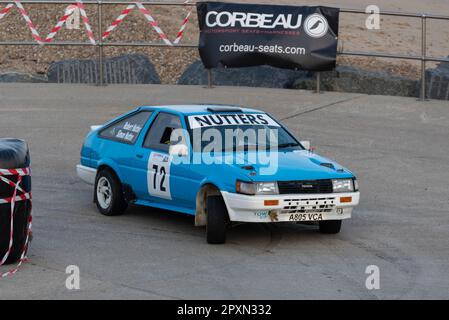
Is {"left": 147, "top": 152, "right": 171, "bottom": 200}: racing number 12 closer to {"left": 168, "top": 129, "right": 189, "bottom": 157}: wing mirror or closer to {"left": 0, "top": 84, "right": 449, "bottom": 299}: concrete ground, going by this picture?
{"left": 168, "top": 129, "right": 189, "bottom": 157}: wing mirror

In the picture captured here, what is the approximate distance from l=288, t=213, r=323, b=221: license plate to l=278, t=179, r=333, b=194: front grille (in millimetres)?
231

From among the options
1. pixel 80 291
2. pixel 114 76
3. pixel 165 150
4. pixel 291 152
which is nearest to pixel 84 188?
pixel 165 150

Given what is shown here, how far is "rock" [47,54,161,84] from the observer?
22422mm

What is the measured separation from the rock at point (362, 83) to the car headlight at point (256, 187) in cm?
1055

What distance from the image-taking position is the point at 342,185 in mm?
11297

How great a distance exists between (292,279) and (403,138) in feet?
27.5

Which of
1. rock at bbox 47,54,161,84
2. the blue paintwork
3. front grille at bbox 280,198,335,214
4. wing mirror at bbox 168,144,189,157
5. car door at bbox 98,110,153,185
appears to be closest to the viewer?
front grille at bbox 280,198,335,214

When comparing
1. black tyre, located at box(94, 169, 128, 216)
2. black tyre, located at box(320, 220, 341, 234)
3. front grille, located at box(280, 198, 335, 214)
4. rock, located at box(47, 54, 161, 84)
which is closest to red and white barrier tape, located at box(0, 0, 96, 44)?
rock, located at box(47, 54, 161, 84)

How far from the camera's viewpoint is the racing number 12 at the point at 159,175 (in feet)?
39.1

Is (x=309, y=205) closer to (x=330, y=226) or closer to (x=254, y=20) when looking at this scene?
(x=330, y=226)

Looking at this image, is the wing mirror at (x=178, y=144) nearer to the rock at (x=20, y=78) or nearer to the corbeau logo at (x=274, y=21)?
the corbeau logo at (x=274, y=21)

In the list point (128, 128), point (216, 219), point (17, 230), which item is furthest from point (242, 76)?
point (17, 230)

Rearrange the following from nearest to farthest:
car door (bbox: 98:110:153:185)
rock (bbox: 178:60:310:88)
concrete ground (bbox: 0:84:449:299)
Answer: concrete ground (bbox: 0:84:449:299), car door (bbox: 98:110:153:185), rock (bbox: 178:60:310:88)

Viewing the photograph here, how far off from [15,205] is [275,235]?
3.13 m
